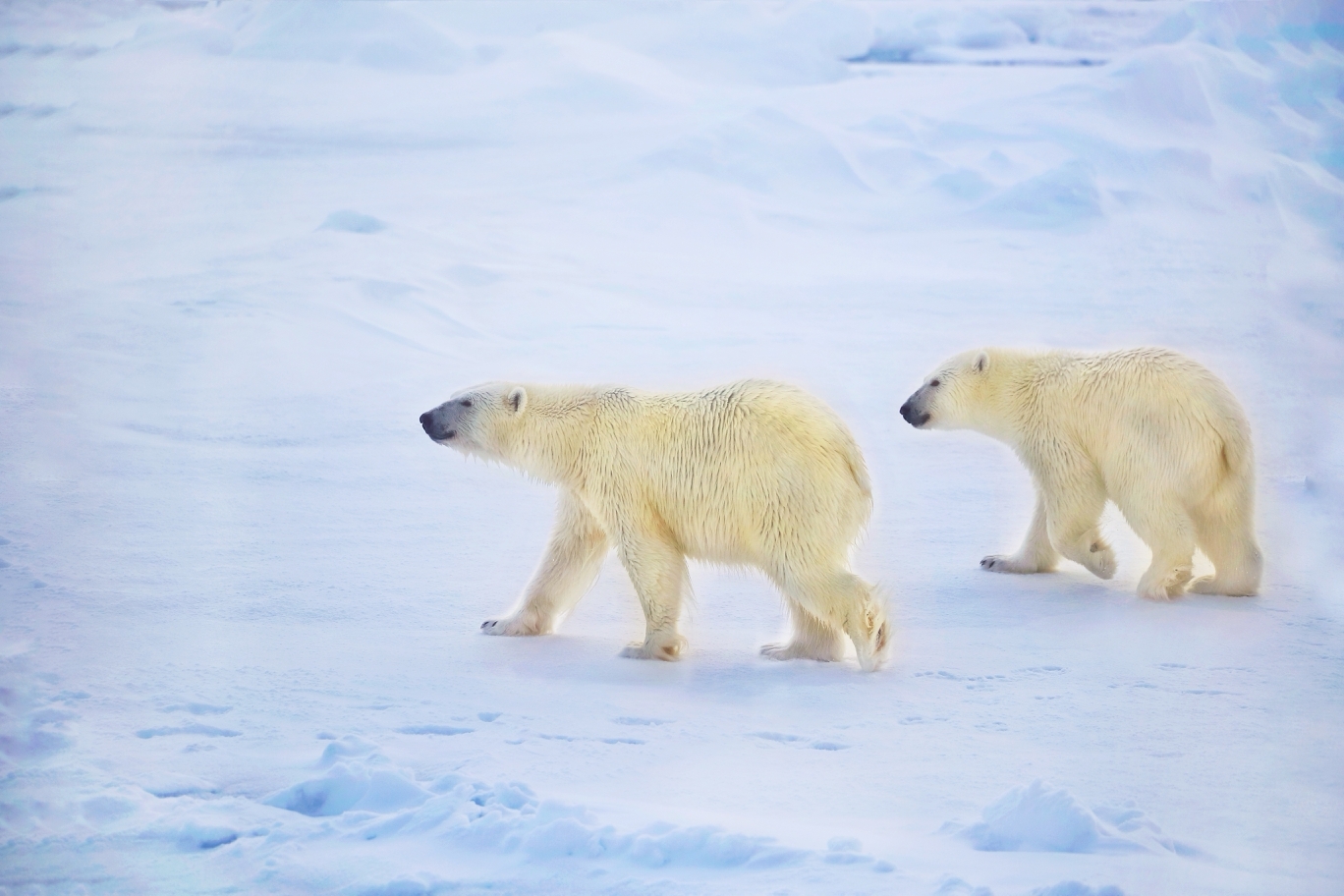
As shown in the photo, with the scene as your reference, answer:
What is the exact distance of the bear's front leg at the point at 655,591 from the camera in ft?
14.1

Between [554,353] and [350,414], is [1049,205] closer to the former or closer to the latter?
[554,353]

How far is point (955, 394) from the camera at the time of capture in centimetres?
520

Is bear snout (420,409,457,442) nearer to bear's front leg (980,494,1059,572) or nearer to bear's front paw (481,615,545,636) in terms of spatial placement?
bear's front paw (481,615,545,636)

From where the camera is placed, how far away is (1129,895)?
2773 mm

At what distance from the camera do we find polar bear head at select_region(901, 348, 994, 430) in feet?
16.9

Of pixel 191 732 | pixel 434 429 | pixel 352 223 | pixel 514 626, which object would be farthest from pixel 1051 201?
pixel 191 732

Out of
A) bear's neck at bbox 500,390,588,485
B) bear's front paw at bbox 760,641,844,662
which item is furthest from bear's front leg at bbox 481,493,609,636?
bear's front paw at bbox 760,641,844,662

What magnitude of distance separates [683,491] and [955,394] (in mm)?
1434

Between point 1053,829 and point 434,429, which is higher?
point 434,429

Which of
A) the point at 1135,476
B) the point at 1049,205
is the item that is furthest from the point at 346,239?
the point at 1135,476

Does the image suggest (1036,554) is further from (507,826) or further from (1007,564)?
(507,826)

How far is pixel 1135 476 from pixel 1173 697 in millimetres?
1092

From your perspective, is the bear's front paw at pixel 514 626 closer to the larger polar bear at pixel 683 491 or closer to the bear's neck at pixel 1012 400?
the larger polar bear at pixel 683 491

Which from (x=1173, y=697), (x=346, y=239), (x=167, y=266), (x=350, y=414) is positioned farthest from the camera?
(x=346, y=239)
